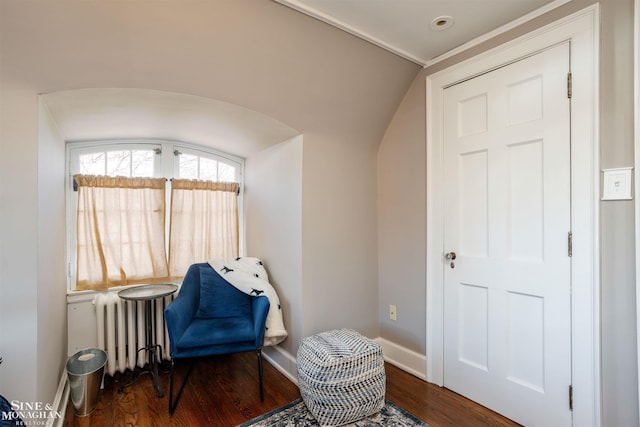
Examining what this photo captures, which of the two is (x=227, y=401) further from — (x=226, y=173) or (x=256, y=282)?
(x=226, y=173)

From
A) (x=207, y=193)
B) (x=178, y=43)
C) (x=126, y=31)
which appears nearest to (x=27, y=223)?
(x=126, y=31)

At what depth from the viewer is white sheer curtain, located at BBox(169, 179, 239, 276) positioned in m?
2.70

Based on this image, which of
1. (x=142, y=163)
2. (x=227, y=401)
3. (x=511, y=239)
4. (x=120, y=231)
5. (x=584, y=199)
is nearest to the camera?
(x=584, y=199)

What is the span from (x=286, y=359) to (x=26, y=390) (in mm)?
1490

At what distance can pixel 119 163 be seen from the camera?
2.56 metres

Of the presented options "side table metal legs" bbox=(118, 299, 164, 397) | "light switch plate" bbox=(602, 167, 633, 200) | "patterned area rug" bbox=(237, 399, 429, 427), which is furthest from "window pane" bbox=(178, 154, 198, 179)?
"light switch plate" bbox=(602, 167, 633, 200)

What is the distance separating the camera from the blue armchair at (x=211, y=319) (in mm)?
1941

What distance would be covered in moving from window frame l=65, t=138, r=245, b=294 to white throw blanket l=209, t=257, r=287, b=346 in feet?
1.69

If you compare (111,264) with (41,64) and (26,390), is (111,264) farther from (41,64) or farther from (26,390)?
(41,64)

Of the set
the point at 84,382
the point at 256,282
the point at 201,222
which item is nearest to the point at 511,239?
the point at 256,282

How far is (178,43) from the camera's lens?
5.04 feet

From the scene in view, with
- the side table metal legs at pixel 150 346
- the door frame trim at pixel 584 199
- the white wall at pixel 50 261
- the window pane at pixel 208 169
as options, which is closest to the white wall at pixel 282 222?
the window pane at pixel 208 169

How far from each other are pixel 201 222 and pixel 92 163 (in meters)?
0.97

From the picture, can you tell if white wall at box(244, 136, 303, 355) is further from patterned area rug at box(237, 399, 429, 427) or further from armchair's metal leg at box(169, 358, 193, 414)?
armchair's metal leg at box(169, 358, 193, 414)
